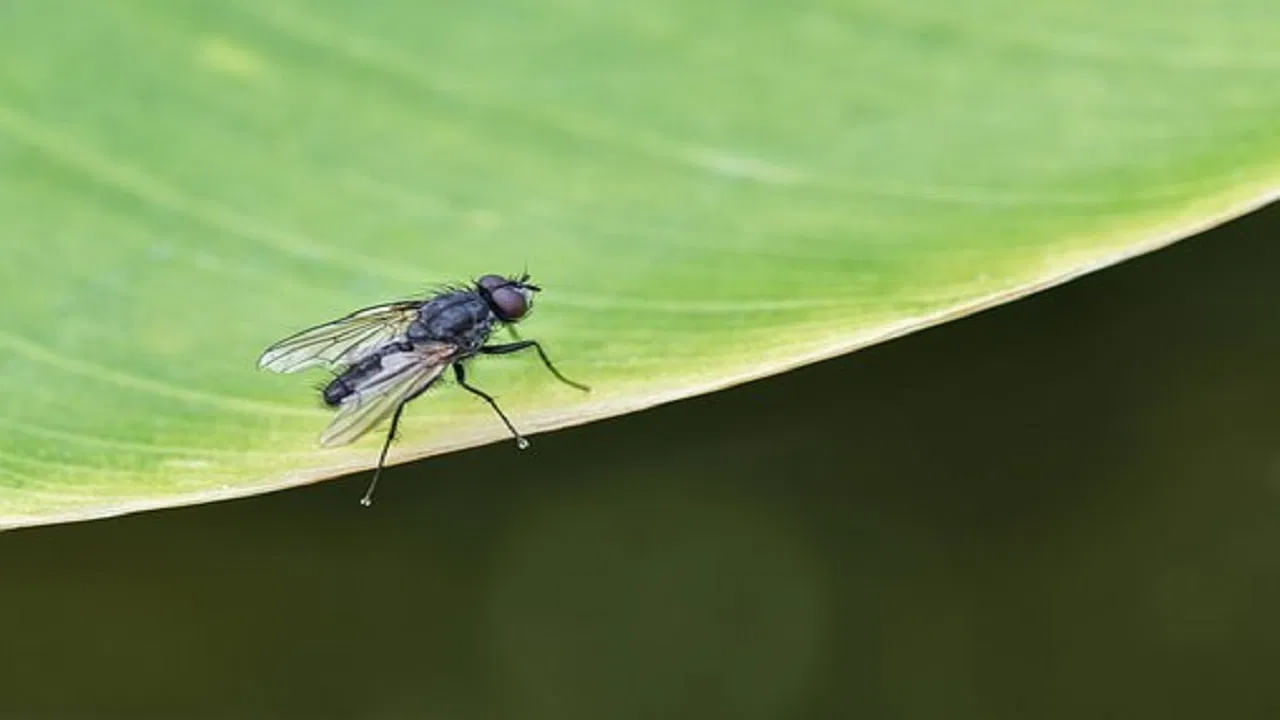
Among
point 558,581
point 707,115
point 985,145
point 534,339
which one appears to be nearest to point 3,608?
point 558,581

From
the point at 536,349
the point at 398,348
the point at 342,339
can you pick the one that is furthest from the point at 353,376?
the point at 536,349

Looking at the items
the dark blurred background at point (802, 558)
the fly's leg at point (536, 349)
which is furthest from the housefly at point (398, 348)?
the dark blurred background at point (802, 558)

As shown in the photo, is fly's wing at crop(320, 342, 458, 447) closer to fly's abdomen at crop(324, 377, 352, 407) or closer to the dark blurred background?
fly's abdomen at crop(324, 377, 352, 407)

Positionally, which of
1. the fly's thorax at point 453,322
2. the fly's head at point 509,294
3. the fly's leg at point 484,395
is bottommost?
the fly's leg at point 484,395

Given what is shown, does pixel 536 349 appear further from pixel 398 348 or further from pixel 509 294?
pixel 398 348

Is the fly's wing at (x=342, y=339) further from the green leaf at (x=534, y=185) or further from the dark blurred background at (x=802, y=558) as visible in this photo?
the dark blurred background at (x=802, y=558)

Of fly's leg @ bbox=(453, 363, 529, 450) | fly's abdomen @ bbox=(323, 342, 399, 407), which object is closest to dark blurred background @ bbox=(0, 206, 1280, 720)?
fly's abdomen @ bbox=(323, 342, 399, 407)
